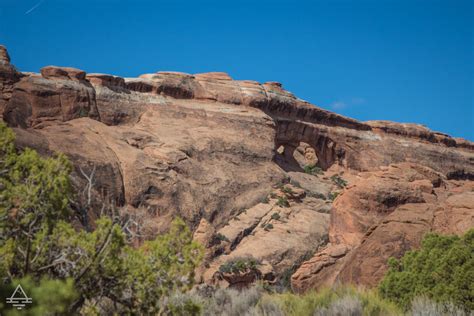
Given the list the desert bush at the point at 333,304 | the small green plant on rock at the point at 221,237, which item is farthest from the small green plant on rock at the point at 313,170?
the desert bush at the point at 333,304

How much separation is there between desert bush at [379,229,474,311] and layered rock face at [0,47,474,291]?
2.52 metres

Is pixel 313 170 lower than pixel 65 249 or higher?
higher

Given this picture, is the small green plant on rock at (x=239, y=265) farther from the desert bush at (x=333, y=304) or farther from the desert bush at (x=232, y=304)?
the desert bush at (x=333, y=304)

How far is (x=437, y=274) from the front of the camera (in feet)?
44.8

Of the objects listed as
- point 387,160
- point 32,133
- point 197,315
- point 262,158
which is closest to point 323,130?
point 387,160

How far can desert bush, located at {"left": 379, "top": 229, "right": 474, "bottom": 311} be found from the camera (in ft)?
41.5

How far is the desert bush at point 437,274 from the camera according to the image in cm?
1266

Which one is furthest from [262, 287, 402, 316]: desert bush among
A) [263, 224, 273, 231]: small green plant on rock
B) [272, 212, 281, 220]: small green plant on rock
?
[272, 212, 281, 220]: small green plant on rock

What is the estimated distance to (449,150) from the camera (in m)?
56.2

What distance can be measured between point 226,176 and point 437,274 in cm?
2055

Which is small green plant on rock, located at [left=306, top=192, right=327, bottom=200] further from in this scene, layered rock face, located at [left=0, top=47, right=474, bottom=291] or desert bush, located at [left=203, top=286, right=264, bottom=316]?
desert bush, located at [left=203, top=286, right=264, bottom=316]

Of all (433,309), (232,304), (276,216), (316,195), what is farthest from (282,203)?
(433,309)

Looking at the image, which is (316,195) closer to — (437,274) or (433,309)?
(437,274)

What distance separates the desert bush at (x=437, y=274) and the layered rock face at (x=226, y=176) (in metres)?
2.52
